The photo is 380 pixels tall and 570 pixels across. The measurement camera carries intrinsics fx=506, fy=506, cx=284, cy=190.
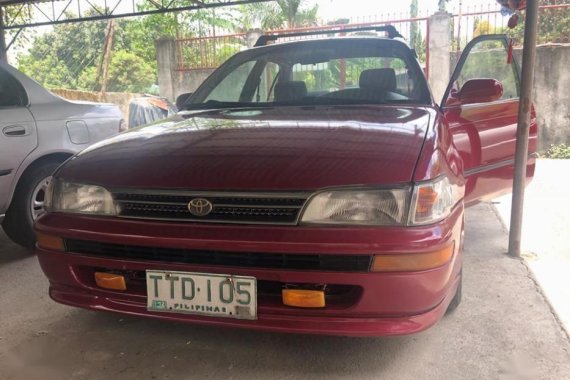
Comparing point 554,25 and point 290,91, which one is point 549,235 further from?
point 554,25

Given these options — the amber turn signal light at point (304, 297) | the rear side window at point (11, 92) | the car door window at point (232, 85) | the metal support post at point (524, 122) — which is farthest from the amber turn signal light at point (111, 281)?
the metal support post at point (524, 122)

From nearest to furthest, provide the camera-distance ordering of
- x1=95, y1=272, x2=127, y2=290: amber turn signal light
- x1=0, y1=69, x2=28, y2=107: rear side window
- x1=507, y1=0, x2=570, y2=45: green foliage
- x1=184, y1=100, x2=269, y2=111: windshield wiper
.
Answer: x1=95, y1=272, x2=127, y2=290: amber turn signal light → x1=184, y1=100, x2=269, y2=111: windshield wiper → x1=0, y1=69, x2=28, y2=107: rear side window → x1=507, y1=0, x2=570, y2=45: green foliage

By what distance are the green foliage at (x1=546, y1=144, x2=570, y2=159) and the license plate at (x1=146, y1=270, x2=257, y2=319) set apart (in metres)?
8.13

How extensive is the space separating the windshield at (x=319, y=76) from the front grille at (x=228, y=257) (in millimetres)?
1265

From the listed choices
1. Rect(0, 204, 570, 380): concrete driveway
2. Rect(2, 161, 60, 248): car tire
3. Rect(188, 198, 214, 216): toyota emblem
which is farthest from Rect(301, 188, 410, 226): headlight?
→ Rect(2, 161, 60, 248): car tire

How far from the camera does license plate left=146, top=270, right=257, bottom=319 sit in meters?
1.81

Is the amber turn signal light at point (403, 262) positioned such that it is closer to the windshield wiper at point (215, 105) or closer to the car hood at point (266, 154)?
the car hood at point (266, 154)

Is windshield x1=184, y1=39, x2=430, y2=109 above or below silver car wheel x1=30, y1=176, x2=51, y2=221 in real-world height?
above

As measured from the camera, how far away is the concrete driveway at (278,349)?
2066 millimetres

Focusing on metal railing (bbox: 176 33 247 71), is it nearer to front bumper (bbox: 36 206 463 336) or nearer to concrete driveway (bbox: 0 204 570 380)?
concrete driveway (bbox: 0 204 570 380)

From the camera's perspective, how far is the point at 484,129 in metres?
3.38

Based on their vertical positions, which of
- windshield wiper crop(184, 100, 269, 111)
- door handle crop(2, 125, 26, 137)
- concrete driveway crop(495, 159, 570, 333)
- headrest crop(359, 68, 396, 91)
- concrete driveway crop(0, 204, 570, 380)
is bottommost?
concrete driveway crop(495, 159, 570, 333)

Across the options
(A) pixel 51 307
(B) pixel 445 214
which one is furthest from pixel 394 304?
(A) pixel 51 307

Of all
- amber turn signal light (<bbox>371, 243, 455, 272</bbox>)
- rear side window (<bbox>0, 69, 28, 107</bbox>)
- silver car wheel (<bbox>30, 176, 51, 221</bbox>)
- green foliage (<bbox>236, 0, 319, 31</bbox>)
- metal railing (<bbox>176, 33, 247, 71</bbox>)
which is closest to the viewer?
amber turn signal light (<bbox>371, 243, 455, 272</bbox>)
